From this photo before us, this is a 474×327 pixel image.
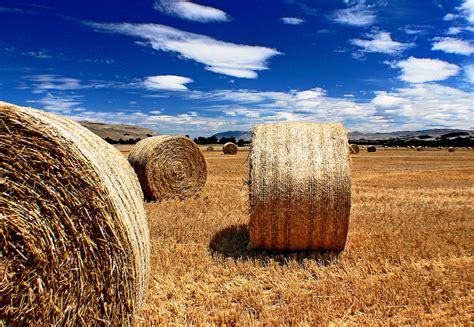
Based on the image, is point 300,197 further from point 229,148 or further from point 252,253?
point 229,148

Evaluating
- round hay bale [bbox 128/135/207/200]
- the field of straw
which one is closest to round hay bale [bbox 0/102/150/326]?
the field of straw

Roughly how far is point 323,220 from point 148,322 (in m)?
3.05

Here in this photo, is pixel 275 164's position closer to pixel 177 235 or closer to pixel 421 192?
pixel 177 235

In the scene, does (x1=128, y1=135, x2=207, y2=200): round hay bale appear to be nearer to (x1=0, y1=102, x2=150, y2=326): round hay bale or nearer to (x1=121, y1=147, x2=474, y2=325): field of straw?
(x1=121, y1=147, x2=474, y2=325): field of straw

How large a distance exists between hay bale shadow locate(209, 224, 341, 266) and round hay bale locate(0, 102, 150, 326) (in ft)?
7.97

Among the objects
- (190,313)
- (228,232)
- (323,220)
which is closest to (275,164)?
(323,220)

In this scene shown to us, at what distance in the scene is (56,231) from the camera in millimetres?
3381

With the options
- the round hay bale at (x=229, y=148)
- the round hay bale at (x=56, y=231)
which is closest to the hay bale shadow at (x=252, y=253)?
the round hay bale at (x=56, y=231)

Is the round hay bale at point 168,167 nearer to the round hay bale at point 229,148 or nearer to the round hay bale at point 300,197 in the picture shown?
the round hay bale at point 300,197

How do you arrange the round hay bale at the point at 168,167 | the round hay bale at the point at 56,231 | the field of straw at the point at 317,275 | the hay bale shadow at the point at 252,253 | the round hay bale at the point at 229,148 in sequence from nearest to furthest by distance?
the round hay bale at the point at 56,231, the field of straw at the point at 317,275, the hay bale shadow at the point at 252,253, the round hay bale at the point at 168,167, the round hay bale at the point at 229,148

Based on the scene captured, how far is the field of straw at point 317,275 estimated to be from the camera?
405cm

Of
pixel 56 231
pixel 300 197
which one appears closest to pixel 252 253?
pixel 300 197

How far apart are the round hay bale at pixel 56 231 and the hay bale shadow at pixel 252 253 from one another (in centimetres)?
243

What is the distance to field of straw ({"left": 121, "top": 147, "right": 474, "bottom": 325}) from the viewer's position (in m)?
4.05
